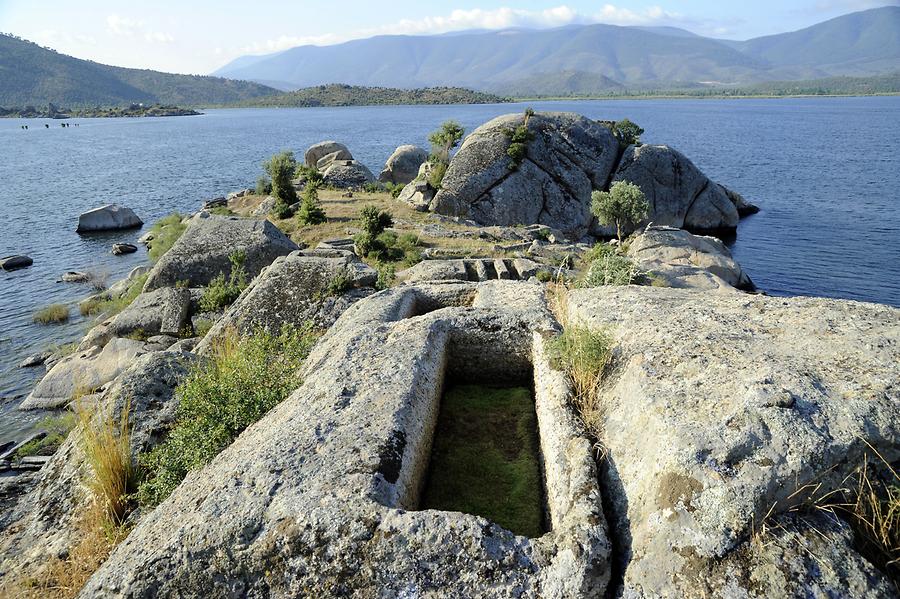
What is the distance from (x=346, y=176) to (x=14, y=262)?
24.5 meters

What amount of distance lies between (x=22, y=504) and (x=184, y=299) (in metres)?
11.2

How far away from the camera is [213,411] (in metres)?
9.87

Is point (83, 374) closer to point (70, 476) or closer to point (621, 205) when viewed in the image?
point (70, 476)

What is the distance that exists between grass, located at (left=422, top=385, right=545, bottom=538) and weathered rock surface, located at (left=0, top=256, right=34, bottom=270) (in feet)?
122

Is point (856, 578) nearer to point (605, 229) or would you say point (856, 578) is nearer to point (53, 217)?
point (605, 229)

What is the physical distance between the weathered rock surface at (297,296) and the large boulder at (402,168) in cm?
3651

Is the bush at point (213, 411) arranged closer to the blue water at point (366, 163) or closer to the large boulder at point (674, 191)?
the blue water at point (366, 163)

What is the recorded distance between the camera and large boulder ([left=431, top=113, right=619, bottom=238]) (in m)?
39.2

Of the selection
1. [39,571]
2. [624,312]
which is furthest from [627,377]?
[39,571]

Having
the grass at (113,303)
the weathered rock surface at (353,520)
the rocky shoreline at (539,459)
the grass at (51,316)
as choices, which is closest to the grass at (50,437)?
the rocky shoreline at (539,459)

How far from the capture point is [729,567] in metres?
5.79

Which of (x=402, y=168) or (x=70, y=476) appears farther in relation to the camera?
(x=402, y=168)

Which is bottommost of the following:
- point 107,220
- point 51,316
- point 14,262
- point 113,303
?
point 107,220

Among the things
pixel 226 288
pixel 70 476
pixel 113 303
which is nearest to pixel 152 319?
pixel 226 288
